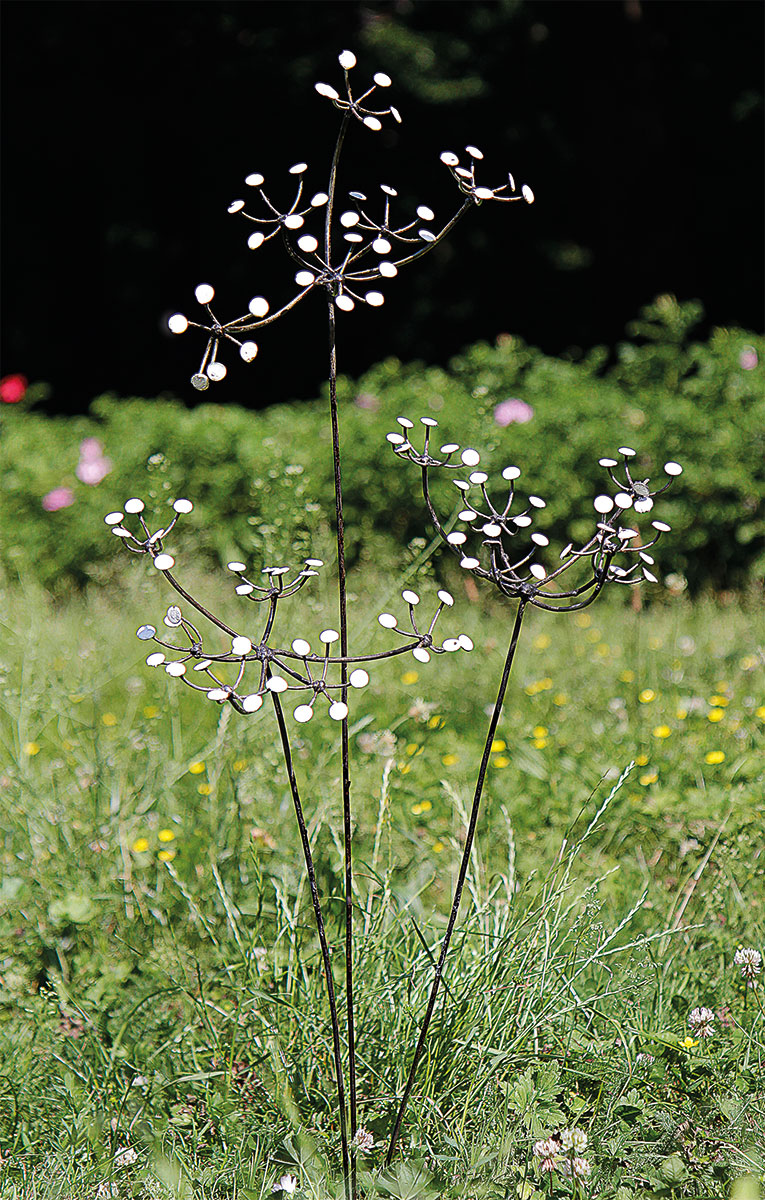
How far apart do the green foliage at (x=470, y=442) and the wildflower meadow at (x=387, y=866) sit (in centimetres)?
→ 10

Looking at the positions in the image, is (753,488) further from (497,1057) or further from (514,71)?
(514,71)

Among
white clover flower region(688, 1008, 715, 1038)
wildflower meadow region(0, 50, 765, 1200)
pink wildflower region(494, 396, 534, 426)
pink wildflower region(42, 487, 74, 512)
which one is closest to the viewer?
wildflower meadow region(0, 50, 765, 1200)

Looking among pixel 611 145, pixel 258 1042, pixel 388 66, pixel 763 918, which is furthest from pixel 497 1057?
pixel 611 145

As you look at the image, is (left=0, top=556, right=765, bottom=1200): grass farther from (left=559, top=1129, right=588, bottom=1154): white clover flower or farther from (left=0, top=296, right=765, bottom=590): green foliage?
(left=0, top=296, right=765, bottom=590): green foliage

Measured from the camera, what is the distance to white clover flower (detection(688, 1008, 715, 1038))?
5.44 ft

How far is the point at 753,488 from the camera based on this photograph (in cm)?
426

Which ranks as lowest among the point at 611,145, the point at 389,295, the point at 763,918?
the point at 763,918

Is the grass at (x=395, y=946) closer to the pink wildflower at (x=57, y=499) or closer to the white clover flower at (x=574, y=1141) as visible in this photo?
the white clover flower at (x=574, y=1141)

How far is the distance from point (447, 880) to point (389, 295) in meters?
9.01

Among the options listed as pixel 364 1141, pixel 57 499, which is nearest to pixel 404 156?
pixel 57 499

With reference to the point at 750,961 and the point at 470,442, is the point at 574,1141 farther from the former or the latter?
the point at 470,442

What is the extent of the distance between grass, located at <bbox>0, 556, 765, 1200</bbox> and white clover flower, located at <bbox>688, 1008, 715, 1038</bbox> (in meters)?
0.03

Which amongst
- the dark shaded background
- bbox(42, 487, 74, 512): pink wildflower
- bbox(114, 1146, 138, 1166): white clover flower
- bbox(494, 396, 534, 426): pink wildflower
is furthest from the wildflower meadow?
the dark shaded background

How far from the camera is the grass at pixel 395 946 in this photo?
1.51m
